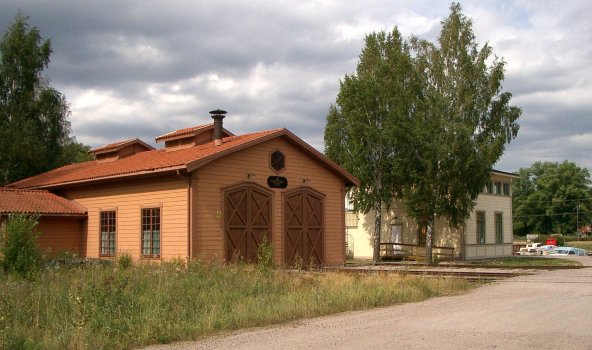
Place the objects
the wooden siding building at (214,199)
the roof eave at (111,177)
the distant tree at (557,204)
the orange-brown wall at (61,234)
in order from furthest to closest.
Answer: the distant tree at (557,204), the orange-brown wall at (61,234), the wooden siding building at (214,199), the roof eave at (111,177)

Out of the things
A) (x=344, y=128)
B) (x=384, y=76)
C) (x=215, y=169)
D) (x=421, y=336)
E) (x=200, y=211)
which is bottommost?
(x=421, y=336)

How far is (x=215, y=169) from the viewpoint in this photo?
21266mm

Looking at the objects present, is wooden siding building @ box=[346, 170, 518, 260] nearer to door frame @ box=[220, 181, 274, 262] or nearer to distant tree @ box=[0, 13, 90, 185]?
door frame @ box=[220, 181, 274, 262]

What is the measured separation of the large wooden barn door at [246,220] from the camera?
2153 centimetres

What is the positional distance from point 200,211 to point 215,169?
1.57 m

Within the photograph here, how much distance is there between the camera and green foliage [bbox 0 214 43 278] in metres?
15.5

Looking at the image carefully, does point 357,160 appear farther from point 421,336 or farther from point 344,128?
point 421,336

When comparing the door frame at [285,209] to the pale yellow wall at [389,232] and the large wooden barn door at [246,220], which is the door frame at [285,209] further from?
the pale yellow wall at [389,232]

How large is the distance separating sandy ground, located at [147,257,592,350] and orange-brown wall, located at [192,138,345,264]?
867cm

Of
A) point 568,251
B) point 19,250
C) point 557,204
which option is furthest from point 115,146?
point 557,204

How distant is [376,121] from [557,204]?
226 ft

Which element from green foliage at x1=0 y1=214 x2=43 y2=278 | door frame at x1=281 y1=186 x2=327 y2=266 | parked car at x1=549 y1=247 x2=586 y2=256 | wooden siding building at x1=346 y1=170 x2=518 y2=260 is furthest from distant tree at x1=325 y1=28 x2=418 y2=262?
green foliage at x1=0 y1=214 x2=43 y2=278

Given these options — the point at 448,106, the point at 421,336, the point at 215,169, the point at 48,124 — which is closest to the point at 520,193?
the point at 448,106

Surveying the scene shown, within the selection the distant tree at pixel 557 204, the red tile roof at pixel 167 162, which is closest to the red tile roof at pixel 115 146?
the red tile roof at pixel 167 162
